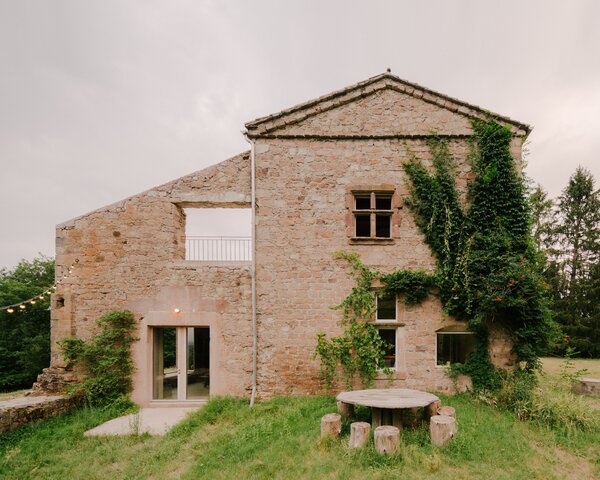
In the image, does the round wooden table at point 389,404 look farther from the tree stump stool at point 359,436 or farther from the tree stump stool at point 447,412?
the tree stump stool at point 359,436

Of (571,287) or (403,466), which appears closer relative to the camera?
(403,466)

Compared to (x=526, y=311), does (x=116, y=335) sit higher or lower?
lower

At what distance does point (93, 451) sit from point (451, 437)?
630cm

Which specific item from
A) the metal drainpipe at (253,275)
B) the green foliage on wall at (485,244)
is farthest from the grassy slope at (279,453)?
the green foliage on wall at (485,244)

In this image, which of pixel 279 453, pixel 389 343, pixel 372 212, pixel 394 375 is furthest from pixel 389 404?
pixel 372 212

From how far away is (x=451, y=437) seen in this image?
4852 mm

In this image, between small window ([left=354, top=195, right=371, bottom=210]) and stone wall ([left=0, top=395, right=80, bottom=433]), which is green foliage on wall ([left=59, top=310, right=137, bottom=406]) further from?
small window ([left=354, top=195, right=371, bottom=210])

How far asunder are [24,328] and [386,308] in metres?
25.6

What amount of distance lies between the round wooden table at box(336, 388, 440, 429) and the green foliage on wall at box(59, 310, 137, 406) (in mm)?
5419

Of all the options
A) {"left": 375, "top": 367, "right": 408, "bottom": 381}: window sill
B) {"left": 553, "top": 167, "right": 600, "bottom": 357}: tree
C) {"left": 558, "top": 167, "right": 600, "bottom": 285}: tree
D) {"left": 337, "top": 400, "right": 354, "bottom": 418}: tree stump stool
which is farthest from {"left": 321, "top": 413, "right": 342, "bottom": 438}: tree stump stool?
{"left": 558, "top": 167, "right": 600, "bottom": 285}: tree

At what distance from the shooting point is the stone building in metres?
7.45

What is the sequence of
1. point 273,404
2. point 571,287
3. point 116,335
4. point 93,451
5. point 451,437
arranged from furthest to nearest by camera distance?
point 571,287 → point 116,335 → point 273,404 → point 93,451 → point 451,437

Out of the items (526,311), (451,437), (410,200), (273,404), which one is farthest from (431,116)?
(273,404)

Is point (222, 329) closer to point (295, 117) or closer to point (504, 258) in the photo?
point (295, 117)
